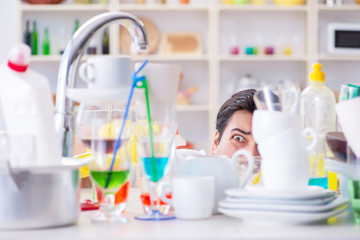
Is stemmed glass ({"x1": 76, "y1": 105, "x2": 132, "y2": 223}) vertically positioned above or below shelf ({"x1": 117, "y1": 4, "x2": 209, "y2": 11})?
below

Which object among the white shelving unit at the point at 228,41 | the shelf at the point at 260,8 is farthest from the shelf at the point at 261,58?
the shelf at the point at 260,8

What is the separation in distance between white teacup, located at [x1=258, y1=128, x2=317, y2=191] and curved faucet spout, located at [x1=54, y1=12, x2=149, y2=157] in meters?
0.40

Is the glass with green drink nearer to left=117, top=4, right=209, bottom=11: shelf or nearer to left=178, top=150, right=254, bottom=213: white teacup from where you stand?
left=178, top=150, right=254, bottom=213: white teacup

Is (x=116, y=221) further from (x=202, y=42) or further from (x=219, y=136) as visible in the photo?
(x=202, y=42)

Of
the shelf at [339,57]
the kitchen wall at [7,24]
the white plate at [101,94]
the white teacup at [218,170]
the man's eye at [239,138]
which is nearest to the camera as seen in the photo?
the white plate at [101,94]

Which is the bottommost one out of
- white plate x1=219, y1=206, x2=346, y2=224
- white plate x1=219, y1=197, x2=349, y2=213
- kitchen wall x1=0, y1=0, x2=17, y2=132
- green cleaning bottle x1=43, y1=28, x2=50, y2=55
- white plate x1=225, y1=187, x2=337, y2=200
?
white plate x1=219, y1=206, x2=346, y2=224

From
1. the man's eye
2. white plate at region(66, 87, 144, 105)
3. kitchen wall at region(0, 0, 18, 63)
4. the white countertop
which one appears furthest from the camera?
kitchen wall at region(0, 0, 18, 63)

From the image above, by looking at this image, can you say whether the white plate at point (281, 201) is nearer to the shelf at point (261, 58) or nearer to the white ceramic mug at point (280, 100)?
the white ceramic mug at point (280, 100)

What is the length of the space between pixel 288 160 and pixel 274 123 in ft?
0.22

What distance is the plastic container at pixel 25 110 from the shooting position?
1.03 metres

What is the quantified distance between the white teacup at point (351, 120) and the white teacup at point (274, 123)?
107 mm

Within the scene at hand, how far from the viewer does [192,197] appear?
3.62ft

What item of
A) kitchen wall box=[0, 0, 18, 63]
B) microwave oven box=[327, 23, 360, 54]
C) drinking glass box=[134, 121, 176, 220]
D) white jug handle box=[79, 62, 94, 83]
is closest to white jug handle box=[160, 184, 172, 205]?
drinking glass box=[134, 121, 176, 220]

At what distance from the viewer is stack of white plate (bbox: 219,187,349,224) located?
1038 millimetres
